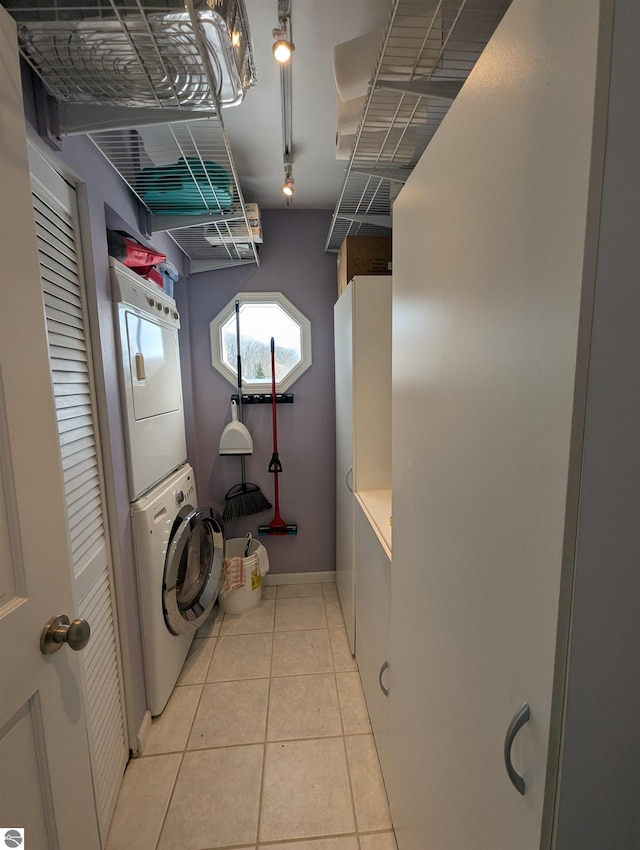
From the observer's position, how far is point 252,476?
2.68 m

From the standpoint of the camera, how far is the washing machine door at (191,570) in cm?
169

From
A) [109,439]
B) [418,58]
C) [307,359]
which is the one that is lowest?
[109,439]

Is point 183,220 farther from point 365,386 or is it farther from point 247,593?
point 247,593

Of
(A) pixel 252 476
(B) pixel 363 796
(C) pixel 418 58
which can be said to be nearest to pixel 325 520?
(A) pixel 252 476

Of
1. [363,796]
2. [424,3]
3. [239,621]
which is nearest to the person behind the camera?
[424,3]

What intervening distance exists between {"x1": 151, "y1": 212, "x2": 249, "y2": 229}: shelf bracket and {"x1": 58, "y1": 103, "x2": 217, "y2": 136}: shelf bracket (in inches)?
27.3

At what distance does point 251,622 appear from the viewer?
234cm

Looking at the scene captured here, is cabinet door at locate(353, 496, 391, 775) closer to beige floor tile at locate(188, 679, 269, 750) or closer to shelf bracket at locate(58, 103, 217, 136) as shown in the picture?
beige floor tile at locate(188, 679, 269, 750)

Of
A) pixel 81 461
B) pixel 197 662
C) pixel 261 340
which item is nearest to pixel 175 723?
pixel 197 662

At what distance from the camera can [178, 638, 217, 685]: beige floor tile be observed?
6.22 ft

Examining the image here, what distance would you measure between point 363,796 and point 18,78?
7.34 feet

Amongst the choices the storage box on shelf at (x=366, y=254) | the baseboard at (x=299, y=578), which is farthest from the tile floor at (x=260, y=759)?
the storage box on shelf at (x=366, y=254)

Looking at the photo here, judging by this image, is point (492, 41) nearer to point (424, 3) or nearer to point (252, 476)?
point (424, 3)

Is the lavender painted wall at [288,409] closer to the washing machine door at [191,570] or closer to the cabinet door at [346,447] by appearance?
the cabinet door at [346,447]
